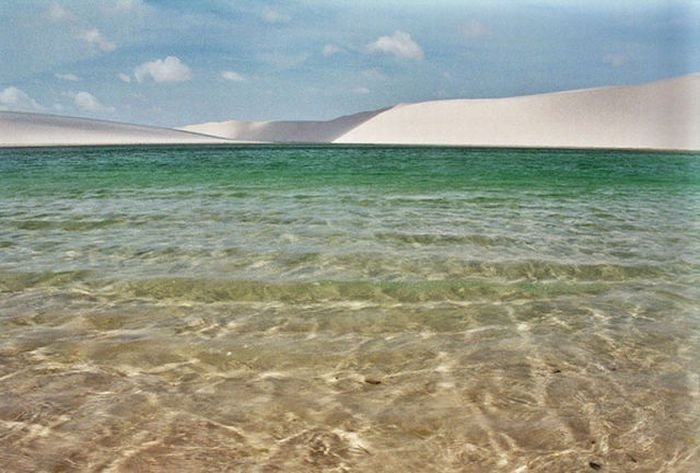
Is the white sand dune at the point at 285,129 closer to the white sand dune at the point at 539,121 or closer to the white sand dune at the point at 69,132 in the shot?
the white sand dune at the point at 539,121

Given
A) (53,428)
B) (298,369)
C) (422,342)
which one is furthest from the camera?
(422,342)

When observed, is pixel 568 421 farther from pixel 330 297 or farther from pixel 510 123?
pixel 510 123

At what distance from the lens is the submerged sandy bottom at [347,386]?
190 centimetres

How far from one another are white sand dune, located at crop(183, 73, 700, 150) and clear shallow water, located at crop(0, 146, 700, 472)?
57146 mm

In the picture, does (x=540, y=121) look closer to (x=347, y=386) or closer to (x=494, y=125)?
(x=494, y=125)

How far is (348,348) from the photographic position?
2.87m

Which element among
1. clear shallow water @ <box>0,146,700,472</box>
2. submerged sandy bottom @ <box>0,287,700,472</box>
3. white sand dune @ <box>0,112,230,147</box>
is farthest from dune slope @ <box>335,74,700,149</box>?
submerged sandy bottom @ <box>0,287,700,472</box>

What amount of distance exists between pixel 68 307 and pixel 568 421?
9.40ft

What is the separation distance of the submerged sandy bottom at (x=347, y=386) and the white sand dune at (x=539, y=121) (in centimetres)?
5860

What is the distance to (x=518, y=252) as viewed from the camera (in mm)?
A: 5141

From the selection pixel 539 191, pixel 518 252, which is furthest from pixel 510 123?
pixel 518 252

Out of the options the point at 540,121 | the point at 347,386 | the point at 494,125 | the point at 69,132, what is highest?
the point at 540,121

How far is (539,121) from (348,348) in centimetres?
7334

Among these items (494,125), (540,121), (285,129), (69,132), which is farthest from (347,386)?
(285,129)
